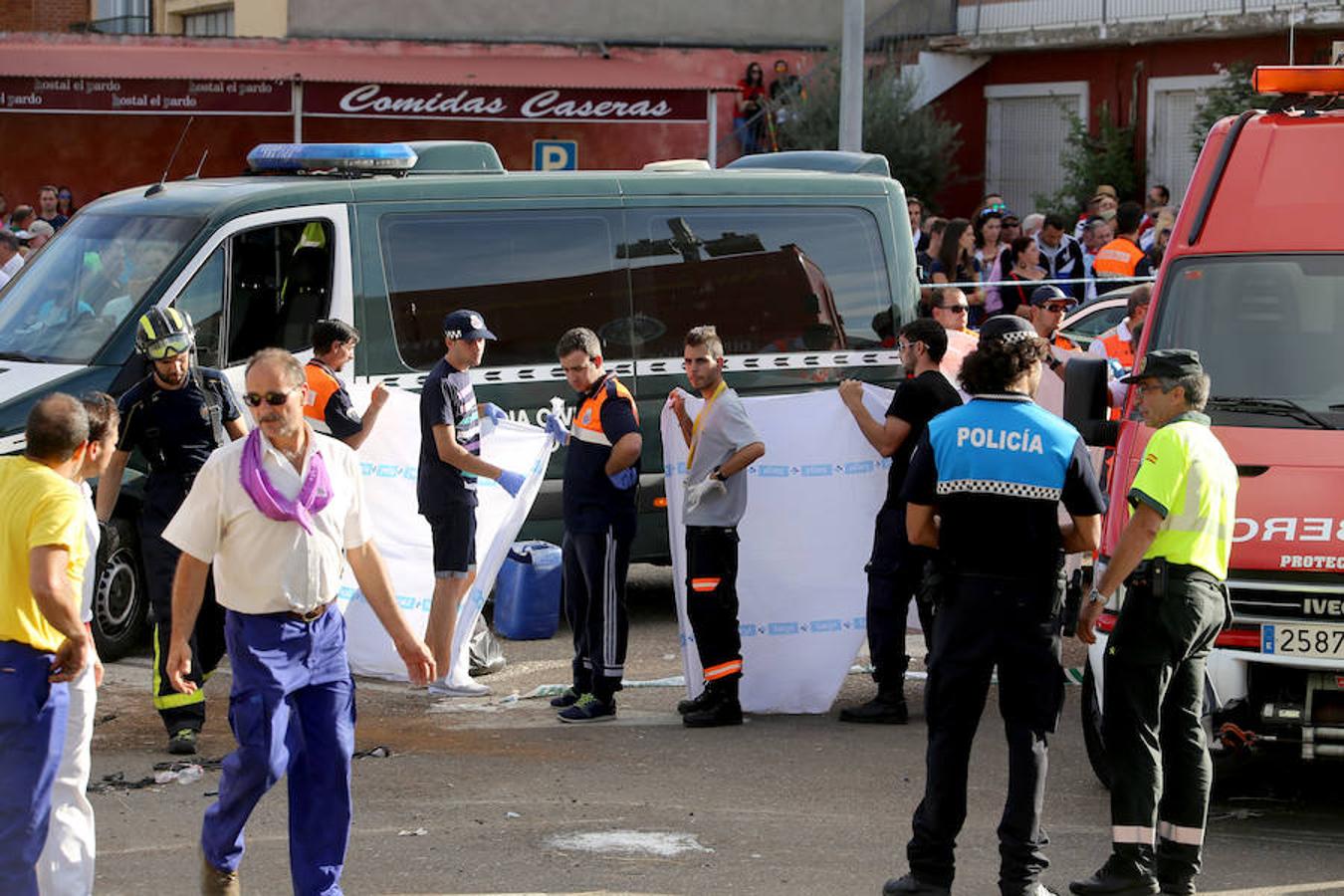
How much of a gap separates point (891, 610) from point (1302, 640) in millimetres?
2550

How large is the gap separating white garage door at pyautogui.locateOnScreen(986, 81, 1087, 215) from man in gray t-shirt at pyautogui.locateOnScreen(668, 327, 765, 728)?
20.5 m

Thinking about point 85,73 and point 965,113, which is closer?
point 85,73

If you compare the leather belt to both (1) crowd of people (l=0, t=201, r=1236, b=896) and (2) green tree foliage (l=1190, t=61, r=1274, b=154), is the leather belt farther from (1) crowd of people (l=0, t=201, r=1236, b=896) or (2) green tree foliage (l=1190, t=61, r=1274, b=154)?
(2) green tree foliage (l=1190, t=61, r=1274, b=154)

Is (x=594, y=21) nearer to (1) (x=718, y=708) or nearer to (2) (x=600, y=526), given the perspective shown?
(2) (x=600, y=526)

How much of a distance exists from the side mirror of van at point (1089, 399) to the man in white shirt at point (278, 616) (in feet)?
10.1

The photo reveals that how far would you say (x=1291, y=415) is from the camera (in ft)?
26.0

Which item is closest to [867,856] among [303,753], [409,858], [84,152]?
[409,858]

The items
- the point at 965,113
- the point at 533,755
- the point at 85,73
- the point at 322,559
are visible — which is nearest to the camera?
the point at 322,559

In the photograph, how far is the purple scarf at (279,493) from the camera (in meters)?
6.37

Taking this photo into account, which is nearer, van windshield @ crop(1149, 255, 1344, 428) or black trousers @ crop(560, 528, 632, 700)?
van windshield @ crop(1149, 255, 1344, 428)

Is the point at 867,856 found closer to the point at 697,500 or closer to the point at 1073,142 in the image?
the point at 697,500

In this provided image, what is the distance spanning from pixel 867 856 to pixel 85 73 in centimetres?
2016

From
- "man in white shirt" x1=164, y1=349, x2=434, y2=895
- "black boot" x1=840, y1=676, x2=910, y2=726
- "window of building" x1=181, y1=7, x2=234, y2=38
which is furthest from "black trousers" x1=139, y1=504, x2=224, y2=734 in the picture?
"window of building" x1=181, y1=7, x2=234, y2=38

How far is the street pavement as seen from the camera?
711 centimetres
